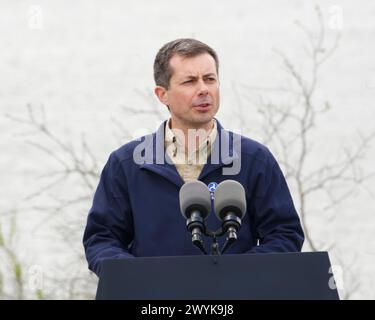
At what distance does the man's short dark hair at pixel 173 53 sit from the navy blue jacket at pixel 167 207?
0.26 metres

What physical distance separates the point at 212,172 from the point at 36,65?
4.38 meters

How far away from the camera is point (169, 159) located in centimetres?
441

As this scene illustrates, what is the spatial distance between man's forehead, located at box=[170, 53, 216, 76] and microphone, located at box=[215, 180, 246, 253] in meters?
0.83

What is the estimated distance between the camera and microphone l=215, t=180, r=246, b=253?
361 centimetres

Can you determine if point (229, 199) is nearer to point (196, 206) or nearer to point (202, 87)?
point (196, 206)

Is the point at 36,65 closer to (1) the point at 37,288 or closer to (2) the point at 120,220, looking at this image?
(1) the point at 37,288

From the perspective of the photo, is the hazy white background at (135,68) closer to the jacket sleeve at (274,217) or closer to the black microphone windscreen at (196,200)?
the jacket sleeve at (274,217)

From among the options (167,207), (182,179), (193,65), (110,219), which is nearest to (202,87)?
(193,65)

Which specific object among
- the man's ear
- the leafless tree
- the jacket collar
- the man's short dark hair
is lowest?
the jacket collar

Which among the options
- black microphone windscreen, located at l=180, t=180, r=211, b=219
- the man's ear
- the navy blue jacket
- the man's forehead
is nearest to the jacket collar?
the navy blue jacket

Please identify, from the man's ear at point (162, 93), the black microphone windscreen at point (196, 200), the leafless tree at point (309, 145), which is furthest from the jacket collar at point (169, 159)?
the leafless tree at point (309, 145)

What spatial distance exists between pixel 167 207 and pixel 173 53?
65 cm

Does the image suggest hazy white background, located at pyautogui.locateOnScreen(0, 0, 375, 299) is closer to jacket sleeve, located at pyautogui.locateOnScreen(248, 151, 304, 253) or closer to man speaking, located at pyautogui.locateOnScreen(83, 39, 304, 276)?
man speaking, located at pyautogui.locateOnScreen(83, 39, 304, 276)
